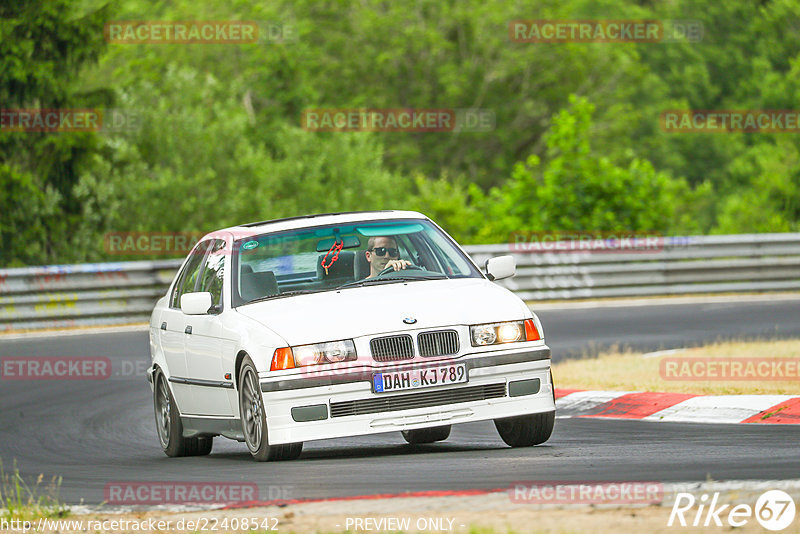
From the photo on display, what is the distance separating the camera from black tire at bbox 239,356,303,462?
835cm

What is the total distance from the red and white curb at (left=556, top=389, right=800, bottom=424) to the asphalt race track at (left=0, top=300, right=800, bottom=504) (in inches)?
14.3

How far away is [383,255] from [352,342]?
152cm

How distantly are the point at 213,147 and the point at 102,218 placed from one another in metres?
6.60

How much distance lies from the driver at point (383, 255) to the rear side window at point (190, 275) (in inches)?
53.3

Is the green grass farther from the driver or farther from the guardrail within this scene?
the guardrail

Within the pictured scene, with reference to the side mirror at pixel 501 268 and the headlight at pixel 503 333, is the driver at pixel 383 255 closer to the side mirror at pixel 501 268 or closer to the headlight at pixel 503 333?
the side mirror at pixel 501 268

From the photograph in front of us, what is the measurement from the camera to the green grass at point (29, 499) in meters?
7.08

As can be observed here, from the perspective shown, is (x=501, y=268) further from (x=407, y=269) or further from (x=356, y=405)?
(x=356, y=405)

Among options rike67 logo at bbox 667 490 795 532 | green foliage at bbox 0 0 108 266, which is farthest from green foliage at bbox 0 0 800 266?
rike67 logo at bbox 667 490 795 532

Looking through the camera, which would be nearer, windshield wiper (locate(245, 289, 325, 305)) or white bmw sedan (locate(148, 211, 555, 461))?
white bmw sedan (locate(148, 211, 555, 461))

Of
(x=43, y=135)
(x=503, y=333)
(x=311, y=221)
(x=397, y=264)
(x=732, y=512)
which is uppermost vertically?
(x=43, y=135)

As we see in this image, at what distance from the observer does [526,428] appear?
880cm

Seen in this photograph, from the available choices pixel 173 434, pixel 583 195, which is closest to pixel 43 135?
pixel 583 195

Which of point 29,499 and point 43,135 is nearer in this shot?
point 29,499
